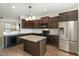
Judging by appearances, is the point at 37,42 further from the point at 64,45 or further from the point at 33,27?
the point at 64,45

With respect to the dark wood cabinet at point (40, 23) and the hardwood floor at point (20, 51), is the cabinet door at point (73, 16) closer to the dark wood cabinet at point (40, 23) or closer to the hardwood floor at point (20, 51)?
the dark wood cabinet at point (40, 23)

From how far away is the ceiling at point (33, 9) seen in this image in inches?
104

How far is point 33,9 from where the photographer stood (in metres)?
2.82

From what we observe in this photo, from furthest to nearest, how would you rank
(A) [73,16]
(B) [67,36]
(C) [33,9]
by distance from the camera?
(B) [67,36]
(A) [73,16]
(C) [33,9]

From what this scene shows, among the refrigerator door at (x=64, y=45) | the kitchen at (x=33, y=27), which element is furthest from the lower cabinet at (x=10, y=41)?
the refrigerator door at (x=64, y=45)

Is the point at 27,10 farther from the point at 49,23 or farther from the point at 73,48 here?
the point at 73,48

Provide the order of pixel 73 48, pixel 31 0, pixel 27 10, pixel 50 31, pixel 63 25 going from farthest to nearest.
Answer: pixel 63 25 → pixel 73 48 → pixel 50 31 → pixel 27 10 → pixel 31 0

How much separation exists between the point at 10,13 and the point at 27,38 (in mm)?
1021

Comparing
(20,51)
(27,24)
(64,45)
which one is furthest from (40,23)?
(64,45)

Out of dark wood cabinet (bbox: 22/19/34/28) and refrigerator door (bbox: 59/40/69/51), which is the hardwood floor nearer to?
refrigerator door (bbox: 59/40/69/51)

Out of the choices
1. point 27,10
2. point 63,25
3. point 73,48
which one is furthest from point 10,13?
point 73,48

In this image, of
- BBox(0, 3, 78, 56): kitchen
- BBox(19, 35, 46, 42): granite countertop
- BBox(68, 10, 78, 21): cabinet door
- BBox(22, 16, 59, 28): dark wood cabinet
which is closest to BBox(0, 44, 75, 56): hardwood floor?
BBox(0, 3, 78, 56): kitchen

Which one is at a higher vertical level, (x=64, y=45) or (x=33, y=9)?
(x=33, y=9)

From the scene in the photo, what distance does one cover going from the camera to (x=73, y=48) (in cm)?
344
